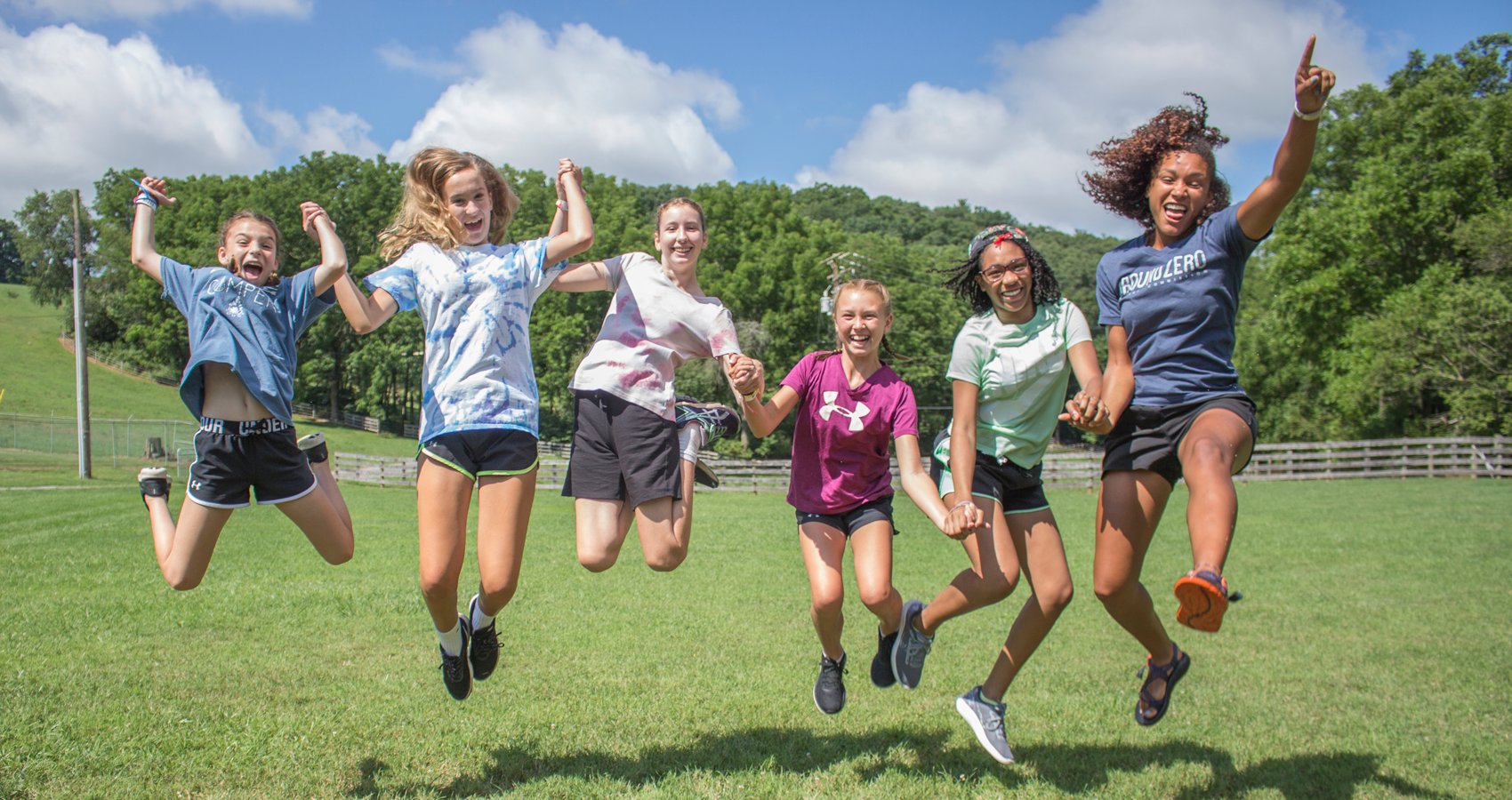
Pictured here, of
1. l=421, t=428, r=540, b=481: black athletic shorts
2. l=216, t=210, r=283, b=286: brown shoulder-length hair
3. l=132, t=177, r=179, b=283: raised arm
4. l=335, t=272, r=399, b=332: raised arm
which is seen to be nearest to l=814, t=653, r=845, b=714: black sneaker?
A: l=421, t=428, r=540, b=481: black athletic shorts

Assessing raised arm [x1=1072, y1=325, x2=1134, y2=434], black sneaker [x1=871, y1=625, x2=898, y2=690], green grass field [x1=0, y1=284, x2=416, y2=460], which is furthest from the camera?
green grass field [x1=0, y1=284, x2=416, y2=460]

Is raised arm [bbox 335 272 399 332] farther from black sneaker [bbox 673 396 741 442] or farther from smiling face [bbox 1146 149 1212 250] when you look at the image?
smiling face [bbox 1146 149 1212 250]

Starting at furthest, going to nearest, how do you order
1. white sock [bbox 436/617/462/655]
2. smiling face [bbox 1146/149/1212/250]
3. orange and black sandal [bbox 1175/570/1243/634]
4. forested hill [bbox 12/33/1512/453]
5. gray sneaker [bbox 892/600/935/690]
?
forested hill [bbox 12/33/1512/453] < gray sneaker [bbox 892/600/935/690] < white sock [bbox 436/617/462/655] < smiling face [bbox 1146/149/1212/250] < orange and black sandal [bbox 1175/570/1243/634]

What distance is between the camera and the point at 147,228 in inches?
195

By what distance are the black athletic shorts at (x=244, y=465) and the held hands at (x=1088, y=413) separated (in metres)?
4.07

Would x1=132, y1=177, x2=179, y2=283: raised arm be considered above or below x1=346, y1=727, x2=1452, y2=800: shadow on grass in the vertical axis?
above

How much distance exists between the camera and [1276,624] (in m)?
10.5

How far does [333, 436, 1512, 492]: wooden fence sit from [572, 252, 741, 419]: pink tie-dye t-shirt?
24304 mm

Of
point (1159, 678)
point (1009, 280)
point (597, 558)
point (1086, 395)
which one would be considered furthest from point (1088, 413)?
point (597, 558)

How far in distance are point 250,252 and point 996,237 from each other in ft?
13.6

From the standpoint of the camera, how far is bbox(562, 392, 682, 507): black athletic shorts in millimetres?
4953

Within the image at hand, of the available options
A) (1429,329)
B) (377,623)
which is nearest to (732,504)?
(377,623)

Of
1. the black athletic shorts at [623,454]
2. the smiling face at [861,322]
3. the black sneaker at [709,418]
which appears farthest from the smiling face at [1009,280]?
the black athletic shorts at [623,454]

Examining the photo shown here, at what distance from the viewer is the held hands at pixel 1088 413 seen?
4113mm
